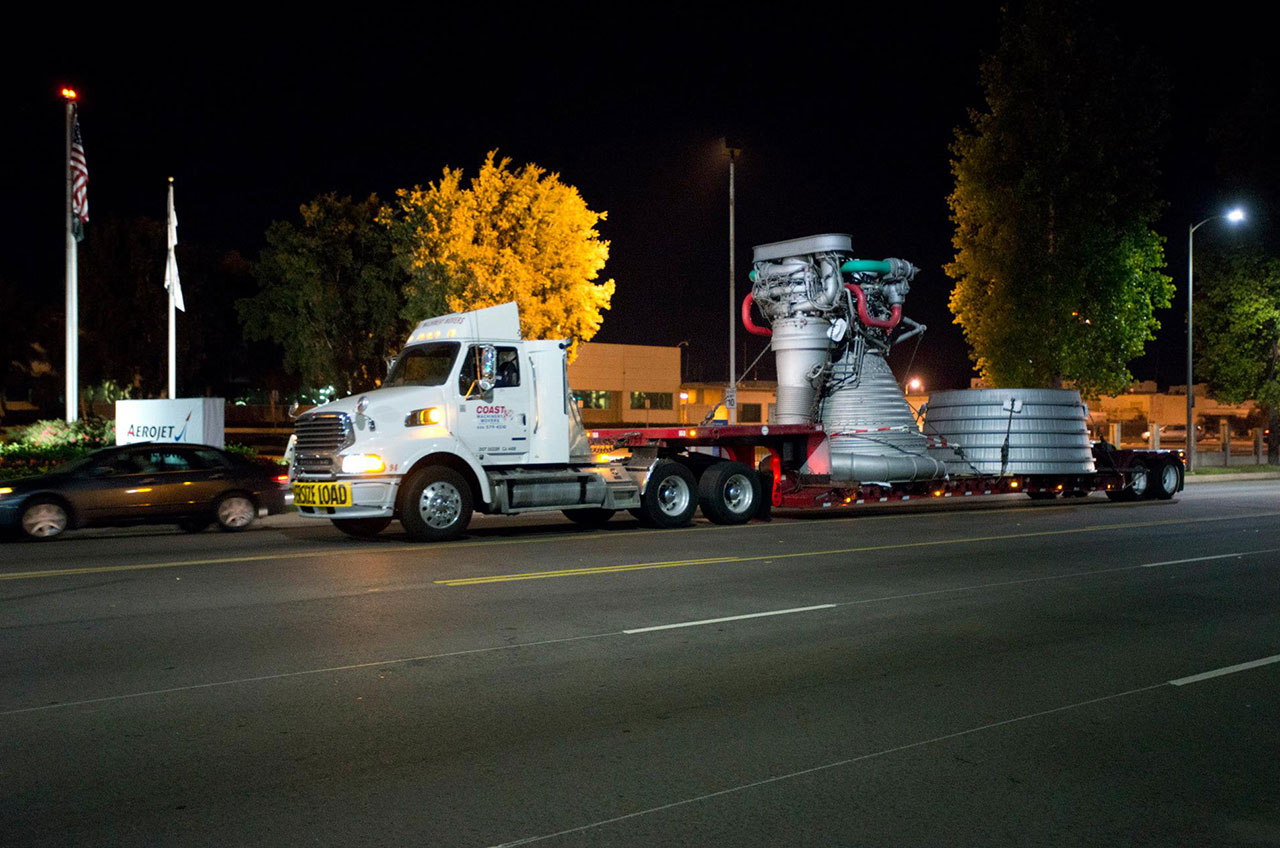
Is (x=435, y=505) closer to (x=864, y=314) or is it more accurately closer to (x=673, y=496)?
(x=673, y=496)

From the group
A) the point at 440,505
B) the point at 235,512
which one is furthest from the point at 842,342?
the point at 235,512

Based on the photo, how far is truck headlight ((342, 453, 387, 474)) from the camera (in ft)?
51.3

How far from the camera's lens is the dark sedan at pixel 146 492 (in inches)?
643

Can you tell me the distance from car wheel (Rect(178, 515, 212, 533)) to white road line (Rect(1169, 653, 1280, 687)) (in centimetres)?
1440

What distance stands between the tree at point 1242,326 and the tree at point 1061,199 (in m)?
11.4

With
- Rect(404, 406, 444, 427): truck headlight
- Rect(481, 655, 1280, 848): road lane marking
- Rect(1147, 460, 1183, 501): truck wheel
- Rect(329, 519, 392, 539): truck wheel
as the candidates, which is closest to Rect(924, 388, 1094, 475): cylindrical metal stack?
Rect(1147, 460, 1183, 501): truck wheel

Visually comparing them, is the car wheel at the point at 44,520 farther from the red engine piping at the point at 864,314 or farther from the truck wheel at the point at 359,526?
the red engine piping at the point at 864,314

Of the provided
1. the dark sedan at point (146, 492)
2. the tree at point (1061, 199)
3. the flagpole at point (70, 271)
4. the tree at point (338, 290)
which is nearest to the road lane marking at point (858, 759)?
the dark sedan at point (146, 492)

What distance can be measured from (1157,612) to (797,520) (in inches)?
408

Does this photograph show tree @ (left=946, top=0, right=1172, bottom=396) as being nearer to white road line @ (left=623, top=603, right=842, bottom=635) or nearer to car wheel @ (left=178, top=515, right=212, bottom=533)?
car wheel @ (left=178, top=515, right=212, bottom=533)

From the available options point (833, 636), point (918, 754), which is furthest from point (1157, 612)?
point (918, 754)

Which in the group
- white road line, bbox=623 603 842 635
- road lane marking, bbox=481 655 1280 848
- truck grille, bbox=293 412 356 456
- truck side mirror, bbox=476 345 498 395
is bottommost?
road lane marking, bbox=481 655 1280 848

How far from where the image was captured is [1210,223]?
42719 millimetres

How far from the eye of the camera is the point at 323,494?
1569cm
